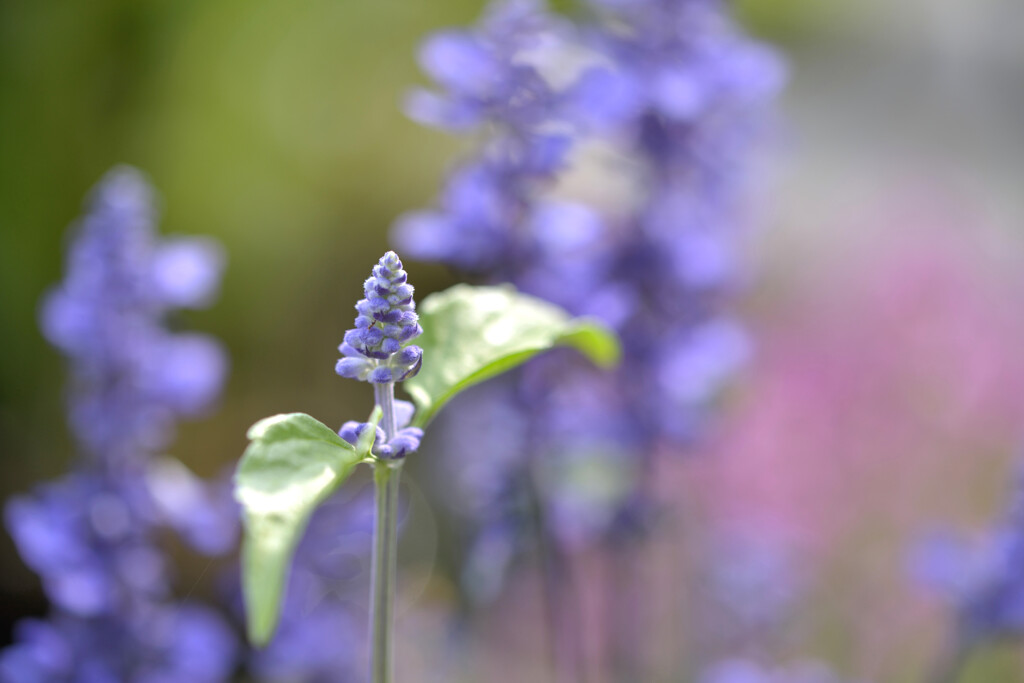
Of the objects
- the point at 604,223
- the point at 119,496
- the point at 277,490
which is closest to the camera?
the point at 277,490

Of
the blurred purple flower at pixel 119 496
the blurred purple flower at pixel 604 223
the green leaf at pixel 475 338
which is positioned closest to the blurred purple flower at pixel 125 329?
the blurred purple flower at pixel 119 496

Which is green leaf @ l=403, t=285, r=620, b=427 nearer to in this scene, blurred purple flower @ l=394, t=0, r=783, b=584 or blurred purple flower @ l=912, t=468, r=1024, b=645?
blurred purple flower @ l=394, t=0, r=783, b=584

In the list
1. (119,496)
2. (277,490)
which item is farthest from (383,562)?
(119,496)

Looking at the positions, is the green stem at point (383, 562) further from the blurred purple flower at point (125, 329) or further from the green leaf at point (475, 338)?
the blurred purple flower at point (125, 329)

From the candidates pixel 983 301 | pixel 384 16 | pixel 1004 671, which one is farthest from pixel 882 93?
pixel 1004 671

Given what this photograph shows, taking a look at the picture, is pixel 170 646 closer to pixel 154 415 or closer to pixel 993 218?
pixel 154 415

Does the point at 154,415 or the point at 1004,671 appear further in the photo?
the point at 1004,671

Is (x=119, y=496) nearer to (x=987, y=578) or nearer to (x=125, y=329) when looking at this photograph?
(x=125, y=329)
